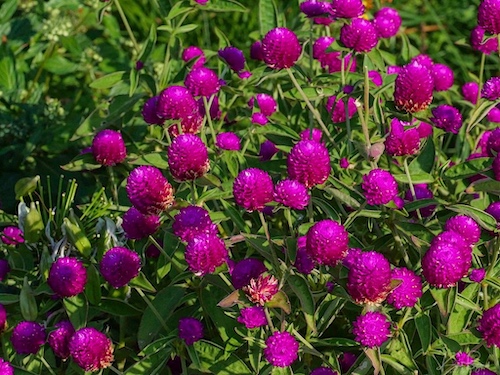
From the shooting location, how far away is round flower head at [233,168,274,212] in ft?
5.59

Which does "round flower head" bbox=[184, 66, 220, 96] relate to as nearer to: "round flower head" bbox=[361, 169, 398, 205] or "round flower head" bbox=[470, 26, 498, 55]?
"round flower head" bbox=[361, 169, 398, 205]

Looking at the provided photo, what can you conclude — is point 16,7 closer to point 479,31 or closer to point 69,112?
point 69,112

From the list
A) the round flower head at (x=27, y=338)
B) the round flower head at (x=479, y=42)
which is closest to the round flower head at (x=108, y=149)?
the round flower head at (x=27, y=338)

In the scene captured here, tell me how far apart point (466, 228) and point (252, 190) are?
0.49 m

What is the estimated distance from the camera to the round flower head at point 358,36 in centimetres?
223

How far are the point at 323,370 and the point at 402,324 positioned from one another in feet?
0.64

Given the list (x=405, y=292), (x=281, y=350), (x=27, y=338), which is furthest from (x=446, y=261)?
(x=27, y=338)

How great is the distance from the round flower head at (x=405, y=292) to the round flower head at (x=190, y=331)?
42 centimetres

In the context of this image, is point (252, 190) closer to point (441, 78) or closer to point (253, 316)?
point (253, 316)

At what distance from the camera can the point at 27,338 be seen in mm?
1931

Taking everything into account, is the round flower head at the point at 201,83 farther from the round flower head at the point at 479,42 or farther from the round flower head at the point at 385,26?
the round flower head at the point at 479,42

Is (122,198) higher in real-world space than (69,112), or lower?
higher

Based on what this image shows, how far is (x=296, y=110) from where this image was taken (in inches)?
104

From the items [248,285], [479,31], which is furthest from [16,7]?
[248,285]
